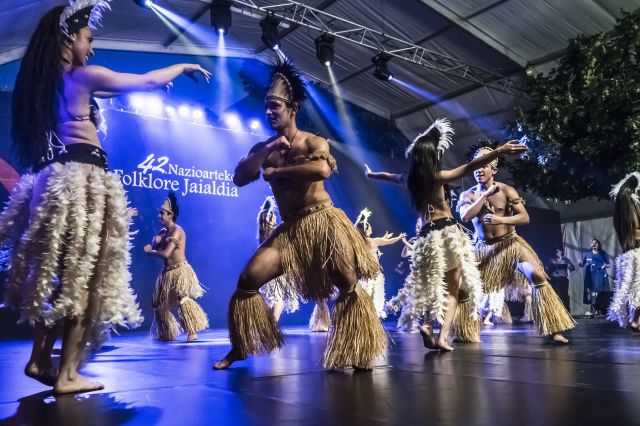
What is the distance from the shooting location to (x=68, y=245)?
6.28 feet

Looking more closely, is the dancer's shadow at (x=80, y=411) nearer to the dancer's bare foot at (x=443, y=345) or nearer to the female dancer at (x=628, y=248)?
the dancer's bare foot at (x=443, y=345)

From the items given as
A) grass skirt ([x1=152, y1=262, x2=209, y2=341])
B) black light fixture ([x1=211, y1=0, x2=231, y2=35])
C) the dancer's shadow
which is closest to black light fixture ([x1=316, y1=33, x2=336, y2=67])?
black light fixture ([x1=211, y1=0, x2=231, y2=35])

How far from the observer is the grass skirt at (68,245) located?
6.14 ft

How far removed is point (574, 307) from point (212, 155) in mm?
9188

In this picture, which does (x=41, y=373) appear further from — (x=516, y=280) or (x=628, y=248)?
(x=628, y=248)

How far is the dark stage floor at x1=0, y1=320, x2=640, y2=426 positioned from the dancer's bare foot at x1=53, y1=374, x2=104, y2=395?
5 cm

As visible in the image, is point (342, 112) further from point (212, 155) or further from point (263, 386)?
point (263, 386)

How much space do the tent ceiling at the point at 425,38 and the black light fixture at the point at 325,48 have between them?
90 centimetres

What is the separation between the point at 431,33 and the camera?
9.31 metres

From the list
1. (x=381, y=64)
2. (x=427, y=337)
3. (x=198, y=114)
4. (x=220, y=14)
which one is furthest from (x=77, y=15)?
(x=381, y=64)

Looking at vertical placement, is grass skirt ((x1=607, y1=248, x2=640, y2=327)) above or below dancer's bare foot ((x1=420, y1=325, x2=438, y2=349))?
above

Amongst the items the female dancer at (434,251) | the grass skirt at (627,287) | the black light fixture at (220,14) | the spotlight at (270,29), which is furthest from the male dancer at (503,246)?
the black light fixture at (220,14)

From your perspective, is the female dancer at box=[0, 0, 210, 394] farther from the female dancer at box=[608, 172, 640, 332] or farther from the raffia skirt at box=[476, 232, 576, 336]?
the female dancer at box=[608, 172, 640, 332]

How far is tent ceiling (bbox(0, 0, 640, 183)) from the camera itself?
25.8ft
